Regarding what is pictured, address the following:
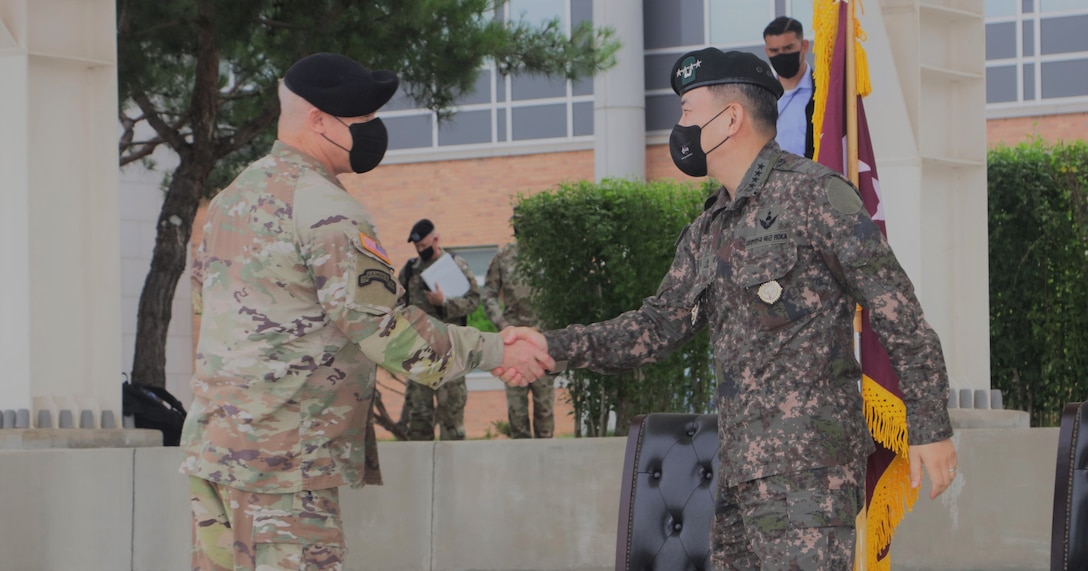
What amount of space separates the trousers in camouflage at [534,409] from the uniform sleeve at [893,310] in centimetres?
740

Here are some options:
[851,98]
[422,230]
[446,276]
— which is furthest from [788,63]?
[422,230]

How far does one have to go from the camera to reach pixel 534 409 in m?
10.8

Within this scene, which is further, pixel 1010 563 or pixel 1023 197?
pixel 1023 197

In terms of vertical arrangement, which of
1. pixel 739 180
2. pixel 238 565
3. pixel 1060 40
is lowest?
pixel 238 565

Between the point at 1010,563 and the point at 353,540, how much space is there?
329 centimetres

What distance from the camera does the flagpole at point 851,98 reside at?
5059 millimetres

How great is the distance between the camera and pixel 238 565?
3.51 metres

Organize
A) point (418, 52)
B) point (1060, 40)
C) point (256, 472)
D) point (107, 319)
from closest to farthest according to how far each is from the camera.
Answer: point (256, 472)
point (107, 319)
point (418, 52)
point (1060, 40)

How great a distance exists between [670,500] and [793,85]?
96.4 inches

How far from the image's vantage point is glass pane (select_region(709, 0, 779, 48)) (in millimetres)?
20188

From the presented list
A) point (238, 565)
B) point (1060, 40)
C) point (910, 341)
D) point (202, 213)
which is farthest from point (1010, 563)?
point (202, 213)

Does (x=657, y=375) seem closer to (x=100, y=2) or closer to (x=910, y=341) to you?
(x=100, y=2)

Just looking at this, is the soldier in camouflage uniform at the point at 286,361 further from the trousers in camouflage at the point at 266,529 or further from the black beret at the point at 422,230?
the black beret at the point at 422,230

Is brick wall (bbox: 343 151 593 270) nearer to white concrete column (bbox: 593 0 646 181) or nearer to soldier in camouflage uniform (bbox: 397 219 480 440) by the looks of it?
white concrete column (bbox: 593 0 646 181)
